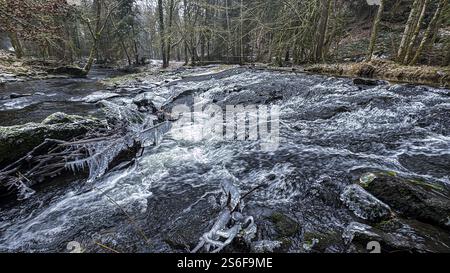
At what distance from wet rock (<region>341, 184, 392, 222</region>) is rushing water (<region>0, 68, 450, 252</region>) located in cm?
10

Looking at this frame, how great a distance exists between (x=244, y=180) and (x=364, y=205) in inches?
61.0

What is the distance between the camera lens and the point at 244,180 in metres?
3.45

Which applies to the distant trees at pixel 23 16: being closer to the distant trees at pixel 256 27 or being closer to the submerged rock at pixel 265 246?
the distant trees at pixel 256 27

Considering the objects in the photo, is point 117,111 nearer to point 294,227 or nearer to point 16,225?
point 16,225

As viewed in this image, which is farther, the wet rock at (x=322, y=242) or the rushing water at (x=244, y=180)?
the rushing water at (x=244, y=180)

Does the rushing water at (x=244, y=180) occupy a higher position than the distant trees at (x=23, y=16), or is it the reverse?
the distant trees at (x=23, y=16)

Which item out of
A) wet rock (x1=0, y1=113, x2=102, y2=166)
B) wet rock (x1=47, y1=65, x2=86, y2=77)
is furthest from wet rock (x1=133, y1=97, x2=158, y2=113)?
wet rock (x1=47, y1=65, x2=86, y2=77)

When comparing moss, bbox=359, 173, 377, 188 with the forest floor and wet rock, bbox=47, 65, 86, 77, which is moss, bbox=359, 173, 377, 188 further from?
wet rock, bbox=47, 65, 86, 77

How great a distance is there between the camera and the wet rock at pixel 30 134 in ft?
10.8

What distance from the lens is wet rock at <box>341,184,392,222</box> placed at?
244 centimetres

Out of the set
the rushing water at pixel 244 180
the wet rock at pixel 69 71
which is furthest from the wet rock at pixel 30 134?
the wet rock at pixel 69 71

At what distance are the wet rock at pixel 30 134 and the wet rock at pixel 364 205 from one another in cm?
424
